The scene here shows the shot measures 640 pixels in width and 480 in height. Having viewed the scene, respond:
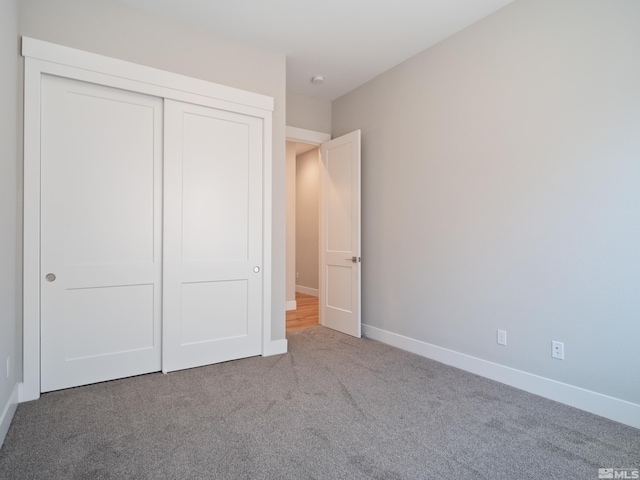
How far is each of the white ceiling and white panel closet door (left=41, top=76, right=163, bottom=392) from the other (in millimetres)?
860

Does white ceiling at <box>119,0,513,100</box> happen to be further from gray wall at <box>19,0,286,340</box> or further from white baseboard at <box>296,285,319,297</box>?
white baseboard at <box>296,285,319,297</box>

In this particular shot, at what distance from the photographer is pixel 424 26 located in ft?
9.93

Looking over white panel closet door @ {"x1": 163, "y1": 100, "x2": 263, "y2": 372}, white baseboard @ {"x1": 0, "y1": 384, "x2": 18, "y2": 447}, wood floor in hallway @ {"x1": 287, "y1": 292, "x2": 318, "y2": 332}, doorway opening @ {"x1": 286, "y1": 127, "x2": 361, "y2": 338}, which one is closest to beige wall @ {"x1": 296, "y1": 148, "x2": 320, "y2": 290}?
wood floor in hallway @ {"x1": 287, "y1": 292, "x2": 318, "y2": 332}

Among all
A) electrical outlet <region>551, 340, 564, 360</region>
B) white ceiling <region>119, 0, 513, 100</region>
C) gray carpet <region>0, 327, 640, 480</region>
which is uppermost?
white ceiling <region>119, 0, 513, 100</region>

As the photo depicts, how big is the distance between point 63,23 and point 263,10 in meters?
1.41

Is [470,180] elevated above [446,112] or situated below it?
below

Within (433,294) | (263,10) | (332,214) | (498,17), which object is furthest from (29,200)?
(498,17)

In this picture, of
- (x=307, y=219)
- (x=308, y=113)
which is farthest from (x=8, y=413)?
(x=307, y=219)

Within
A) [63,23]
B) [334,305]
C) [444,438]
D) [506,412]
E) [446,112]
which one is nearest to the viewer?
[444,438]

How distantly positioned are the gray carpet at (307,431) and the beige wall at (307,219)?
4.31m

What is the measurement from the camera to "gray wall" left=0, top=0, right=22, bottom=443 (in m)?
1.98

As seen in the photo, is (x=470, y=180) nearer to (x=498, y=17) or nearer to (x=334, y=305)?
(x=498, y=17)

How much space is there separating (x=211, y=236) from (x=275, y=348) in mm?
1207

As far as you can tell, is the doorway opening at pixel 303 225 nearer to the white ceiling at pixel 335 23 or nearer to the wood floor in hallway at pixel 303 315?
the wood floor in hallway at pixel 303 315
